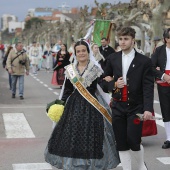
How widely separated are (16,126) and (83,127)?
4882mm

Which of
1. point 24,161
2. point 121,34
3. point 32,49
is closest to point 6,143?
point 24,161

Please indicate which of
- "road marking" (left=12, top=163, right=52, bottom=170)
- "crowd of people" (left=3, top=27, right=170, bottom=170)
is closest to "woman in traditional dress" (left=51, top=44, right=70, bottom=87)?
"road marking" (left=12, top=163, right=52, bottom=170)

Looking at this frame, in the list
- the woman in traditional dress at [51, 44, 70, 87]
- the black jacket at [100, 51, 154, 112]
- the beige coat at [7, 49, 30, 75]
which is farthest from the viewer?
the woman in traditional dress at [51, 44, 70, 87]

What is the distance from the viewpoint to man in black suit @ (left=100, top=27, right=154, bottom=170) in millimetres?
5840

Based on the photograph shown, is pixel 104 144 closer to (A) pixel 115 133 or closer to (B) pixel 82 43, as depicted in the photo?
(A) pixel 115 133

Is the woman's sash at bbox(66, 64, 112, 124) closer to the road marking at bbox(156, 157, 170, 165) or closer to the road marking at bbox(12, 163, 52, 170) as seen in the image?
the road marking at bbox(12, 163, 52, 170)

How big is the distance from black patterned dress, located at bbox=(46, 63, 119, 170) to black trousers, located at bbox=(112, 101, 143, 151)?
0.16 metres

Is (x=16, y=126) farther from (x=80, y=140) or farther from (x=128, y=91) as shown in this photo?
(x=128, y=91)

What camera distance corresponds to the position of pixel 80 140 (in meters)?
5.86

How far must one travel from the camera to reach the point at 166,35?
7.86 m

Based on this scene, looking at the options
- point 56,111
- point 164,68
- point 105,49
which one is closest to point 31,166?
point 56,111

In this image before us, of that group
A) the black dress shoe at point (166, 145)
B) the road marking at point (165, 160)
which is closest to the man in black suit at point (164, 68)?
the black dress shoe at point (166, 145)

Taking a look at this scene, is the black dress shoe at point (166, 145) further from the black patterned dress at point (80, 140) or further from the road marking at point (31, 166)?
the black patterned dress at point (80, 140)

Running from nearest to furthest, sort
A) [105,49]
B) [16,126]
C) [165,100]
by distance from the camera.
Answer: [165,100]
[16,126]
[105,49]
